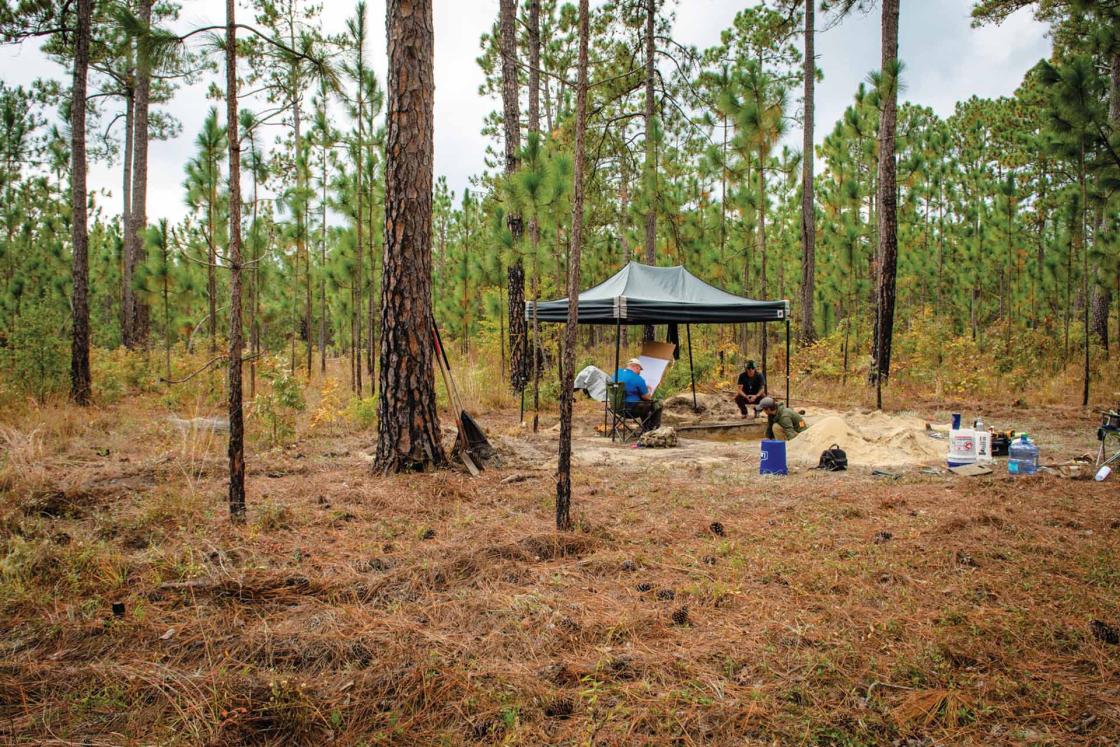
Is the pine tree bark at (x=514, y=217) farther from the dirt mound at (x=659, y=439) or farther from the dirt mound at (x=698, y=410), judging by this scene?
the dirt mound at (x=659, y=439)

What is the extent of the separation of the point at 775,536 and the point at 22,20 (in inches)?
499

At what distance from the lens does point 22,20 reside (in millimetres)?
9648

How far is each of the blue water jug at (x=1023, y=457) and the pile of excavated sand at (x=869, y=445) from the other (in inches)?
31.1

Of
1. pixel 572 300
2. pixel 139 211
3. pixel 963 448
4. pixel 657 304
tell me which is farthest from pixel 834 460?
pixel 139 211

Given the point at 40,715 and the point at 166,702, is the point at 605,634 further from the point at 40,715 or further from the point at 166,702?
the point at 40,715

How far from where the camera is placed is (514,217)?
11609 mm

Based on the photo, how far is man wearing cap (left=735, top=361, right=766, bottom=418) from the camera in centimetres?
1016

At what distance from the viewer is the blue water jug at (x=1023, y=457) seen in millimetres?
5762

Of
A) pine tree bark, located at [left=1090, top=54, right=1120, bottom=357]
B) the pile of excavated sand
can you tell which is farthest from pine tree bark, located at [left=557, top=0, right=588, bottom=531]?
pine tree bark, located at [left=1090, top=54, right=1120, bottom=357]

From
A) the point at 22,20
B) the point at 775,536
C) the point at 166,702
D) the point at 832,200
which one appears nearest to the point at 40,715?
Answer: the point at 166,702

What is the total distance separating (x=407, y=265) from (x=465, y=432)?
1654 millimetres

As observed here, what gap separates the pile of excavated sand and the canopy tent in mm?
2188

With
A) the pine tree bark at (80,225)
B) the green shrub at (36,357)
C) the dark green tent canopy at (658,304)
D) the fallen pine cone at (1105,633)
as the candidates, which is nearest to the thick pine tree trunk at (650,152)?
the dark green tent canopy at (658,304)

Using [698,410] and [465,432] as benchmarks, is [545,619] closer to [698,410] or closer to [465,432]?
[465,432]
